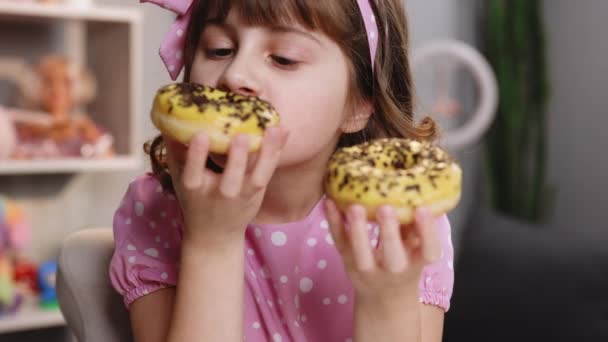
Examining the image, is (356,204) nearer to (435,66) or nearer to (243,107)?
(243,107)

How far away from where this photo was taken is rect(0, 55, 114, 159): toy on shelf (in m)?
2.45

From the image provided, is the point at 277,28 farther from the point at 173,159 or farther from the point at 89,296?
the point at 89,296

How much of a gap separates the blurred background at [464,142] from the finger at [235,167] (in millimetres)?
1087

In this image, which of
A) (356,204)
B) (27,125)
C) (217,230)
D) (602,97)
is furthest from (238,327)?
(602,97)

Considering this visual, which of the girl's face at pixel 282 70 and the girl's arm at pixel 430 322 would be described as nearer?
the girl's face at pixel 282 70

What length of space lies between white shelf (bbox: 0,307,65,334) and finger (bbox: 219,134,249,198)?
176 centimetres

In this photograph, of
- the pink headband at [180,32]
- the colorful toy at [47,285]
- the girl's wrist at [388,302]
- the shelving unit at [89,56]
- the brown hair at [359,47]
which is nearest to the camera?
the girl's wrist at [388,302]

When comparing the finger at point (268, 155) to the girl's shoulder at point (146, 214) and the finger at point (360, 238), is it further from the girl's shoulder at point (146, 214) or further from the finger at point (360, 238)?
the girl's shoulder at point (146, 214)

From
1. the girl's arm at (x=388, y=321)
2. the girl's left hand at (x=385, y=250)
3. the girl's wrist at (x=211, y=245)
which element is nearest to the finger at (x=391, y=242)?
the girl's left hand at (x=385, y=250)

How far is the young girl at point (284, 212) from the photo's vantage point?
87cm

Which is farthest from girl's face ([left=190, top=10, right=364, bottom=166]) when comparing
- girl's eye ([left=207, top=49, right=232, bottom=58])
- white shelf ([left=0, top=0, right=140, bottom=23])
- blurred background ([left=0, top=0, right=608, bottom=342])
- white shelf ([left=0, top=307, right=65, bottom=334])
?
white shelf ([left=0, top=307, right=65, bottom=334])

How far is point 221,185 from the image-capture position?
34.3 inches

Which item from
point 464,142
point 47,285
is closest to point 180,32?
point 47,285

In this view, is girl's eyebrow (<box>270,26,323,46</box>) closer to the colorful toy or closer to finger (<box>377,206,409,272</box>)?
finger (<box>377,206,409,272</box>)
